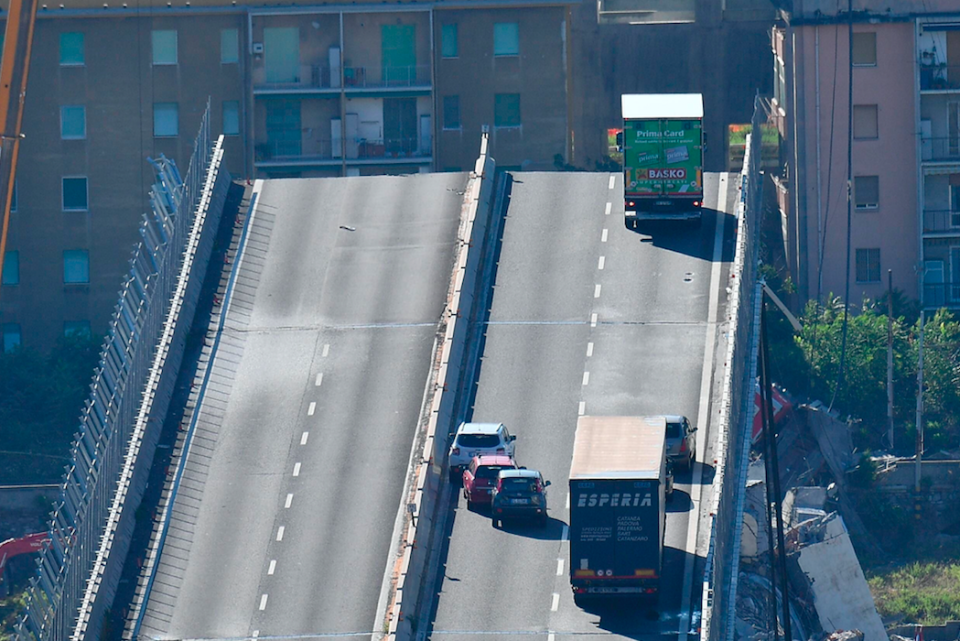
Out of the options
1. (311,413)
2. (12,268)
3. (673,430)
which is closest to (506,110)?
(12,268)

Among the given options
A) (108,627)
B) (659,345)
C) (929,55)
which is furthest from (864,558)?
(108,627)

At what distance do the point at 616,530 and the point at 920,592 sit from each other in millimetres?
26358

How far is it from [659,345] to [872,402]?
73.1 ft

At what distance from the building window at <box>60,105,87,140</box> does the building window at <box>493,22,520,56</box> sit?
18.7m

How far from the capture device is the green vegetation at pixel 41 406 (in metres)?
93.2

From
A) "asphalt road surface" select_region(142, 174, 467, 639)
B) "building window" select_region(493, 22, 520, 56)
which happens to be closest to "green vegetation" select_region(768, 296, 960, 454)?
"building window" select_region(493, 22, 520, 56)

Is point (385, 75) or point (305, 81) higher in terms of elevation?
point (385, 75)

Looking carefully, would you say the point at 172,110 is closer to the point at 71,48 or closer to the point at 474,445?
the point at 71,48

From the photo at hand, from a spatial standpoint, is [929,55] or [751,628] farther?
[929,55]

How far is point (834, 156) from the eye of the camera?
104 m

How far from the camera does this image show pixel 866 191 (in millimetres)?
103625

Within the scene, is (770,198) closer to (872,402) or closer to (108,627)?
(872,402)

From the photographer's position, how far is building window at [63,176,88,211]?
10375cm

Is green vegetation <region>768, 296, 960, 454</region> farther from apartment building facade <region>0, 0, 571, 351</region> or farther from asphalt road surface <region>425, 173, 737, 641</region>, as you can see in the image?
apartment building facade <region>0, 0, 571, 351</region>
